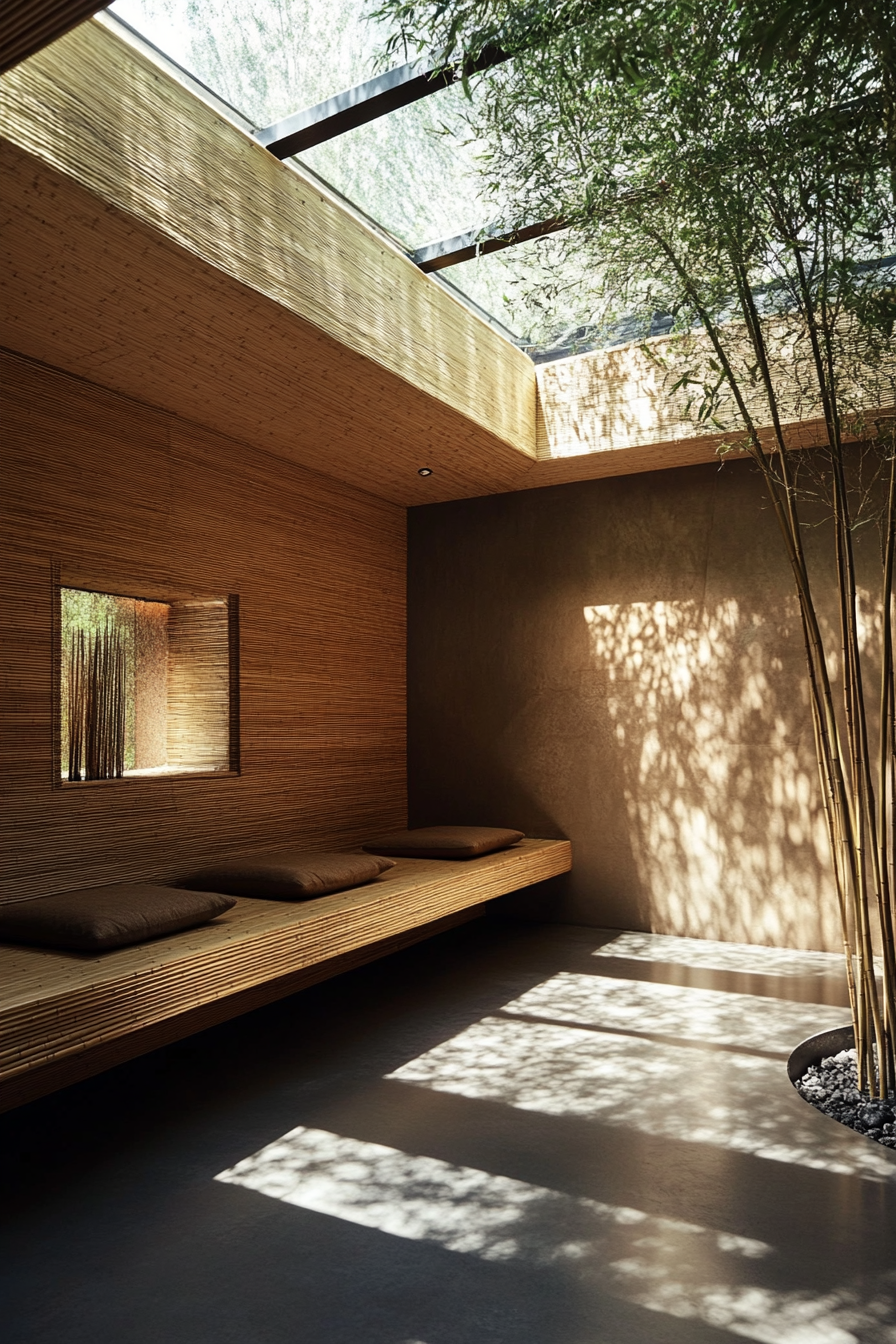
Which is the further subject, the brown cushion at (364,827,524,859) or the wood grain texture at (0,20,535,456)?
the brown cushion at (364,827,524,859)

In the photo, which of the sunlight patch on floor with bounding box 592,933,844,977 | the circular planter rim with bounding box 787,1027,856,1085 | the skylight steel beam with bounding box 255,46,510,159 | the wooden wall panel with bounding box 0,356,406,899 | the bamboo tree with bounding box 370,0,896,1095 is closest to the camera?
the bamboo tree with bounding box 370,0,896,1095

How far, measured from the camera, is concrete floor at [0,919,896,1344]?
1.76 m

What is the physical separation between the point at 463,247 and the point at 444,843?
259 cm

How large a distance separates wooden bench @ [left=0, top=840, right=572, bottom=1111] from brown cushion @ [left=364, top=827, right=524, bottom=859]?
0.08 meters

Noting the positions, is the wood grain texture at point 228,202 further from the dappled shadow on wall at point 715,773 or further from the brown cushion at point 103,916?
the brown cushion at point 103,916

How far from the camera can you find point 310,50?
2.88m

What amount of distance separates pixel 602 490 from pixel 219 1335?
4249mm

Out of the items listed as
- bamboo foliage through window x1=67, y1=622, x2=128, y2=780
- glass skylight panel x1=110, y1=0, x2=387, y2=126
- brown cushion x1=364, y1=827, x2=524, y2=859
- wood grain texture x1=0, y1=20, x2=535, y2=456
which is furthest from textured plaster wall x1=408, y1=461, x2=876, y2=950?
glass skylight panel x1=110, y1=0, x2=387, y2=126

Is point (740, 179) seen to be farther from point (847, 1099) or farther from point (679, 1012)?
point (679, 1012)

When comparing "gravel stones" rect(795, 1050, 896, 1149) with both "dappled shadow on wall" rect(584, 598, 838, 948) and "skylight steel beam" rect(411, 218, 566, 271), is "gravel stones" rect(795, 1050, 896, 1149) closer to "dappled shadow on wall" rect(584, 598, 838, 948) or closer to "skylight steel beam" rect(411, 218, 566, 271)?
"dappled shadow on wall" rect(584, 598, 838, 948)

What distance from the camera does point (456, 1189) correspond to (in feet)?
7.34

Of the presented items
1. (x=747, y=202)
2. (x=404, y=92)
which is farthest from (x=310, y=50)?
(x=747, y=202)

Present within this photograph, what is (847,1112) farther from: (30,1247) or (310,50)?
(310,50)

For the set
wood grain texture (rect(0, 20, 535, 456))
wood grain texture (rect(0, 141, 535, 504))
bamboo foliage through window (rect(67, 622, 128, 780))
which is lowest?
bamboo foliage through window (rect(67, 622, 128, 780))
